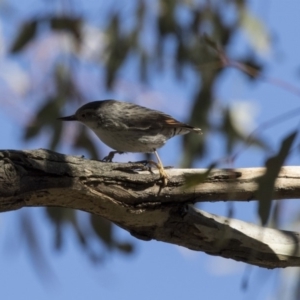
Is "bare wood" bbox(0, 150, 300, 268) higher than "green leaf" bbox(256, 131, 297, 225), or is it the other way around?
"bare wood" bbox(0, 150, 300, 268)

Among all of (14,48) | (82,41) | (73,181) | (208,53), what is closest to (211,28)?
(208,53)

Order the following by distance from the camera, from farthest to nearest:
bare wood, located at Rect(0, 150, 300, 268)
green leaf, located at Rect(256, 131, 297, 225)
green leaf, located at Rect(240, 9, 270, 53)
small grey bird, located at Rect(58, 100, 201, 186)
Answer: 1. green leaf, located at Rect(240, 9, 270, 53)
2. small grey bird, located at Rect(58, 100, 201, 186)
3. bare wood, located at Rect(0, 150, 300, 268)
4. green leaf, located at Rect(256, 131, 297, 225)

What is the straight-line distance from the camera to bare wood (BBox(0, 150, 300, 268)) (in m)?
2.39

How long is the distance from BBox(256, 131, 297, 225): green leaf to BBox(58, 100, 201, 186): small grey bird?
1.30 metres

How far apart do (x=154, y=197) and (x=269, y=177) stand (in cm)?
58

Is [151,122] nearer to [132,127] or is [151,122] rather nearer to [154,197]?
[132,127]

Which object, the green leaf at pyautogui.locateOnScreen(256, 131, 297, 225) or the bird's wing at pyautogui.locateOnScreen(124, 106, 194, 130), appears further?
the bird's wing at pyautogui.locateOnScreen(124, 106, 194, 130)

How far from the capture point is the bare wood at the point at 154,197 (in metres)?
2.39

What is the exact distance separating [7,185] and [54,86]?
5.57ft

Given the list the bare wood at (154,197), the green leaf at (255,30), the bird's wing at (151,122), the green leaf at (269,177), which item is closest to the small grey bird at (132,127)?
the bird's wing at (151,122)

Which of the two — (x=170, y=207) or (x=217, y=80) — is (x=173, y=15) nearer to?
(x=217, y=80)

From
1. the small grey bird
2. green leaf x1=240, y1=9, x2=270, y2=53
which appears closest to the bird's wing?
the small grey bird

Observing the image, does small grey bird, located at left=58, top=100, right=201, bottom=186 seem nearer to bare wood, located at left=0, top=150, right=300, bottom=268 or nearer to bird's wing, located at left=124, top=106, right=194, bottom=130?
bird's wing, located at left=124, top=106, right=194, bottom=130

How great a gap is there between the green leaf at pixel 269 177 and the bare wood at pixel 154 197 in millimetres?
444
